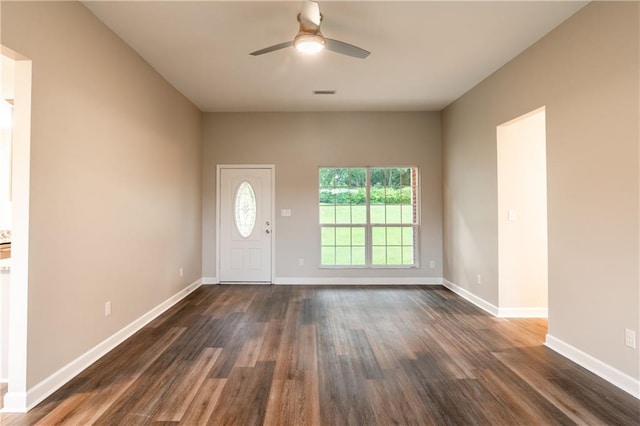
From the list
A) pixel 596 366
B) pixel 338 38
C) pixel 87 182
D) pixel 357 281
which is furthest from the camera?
pixel 357 281

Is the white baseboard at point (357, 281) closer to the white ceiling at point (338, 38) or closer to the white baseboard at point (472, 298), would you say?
the white baseboard at point (472, 298)

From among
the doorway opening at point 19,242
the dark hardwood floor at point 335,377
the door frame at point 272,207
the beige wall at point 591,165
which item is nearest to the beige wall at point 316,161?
the door frame at point 272,207

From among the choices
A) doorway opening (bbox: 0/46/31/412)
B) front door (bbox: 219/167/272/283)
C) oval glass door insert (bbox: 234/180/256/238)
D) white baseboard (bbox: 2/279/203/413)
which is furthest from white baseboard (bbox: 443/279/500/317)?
doorway opening (bbox: 0/46/31/412)

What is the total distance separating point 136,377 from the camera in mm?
2357

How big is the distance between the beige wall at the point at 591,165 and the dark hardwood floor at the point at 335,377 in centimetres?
43

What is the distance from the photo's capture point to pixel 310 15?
7.61ft

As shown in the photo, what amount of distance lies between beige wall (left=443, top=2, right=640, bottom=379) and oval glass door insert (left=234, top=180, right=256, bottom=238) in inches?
152

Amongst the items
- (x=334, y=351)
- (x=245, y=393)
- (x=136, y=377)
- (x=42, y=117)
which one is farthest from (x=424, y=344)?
(x=42, y=117)

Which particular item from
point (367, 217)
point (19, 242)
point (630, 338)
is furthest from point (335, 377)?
point (367, 217)

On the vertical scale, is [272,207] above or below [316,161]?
below

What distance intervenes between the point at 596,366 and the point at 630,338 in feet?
1.27

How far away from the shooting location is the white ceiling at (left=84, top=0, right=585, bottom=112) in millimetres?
2578

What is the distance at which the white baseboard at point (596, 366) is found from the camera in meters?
2.15

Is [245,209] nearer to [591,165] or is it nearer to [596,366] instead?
[591,165]
